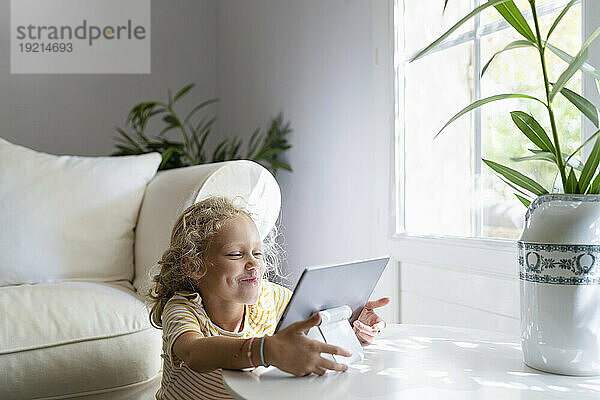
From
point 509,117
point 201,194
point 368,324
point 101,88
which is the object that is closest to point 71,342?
point 201,194

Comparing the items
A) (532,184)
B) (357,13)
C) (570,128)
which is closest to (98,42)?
(357,13)

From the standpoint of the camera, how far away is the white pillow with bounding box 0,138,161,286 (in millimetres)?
1886

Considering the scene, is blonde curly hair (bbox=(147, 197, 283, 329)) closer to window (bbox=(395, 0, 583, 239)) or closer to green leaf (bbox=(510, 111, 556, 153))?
green leaf (bbox=(510, 111, 556, 153))

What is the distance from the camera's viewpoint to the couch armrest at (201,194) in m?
1.72

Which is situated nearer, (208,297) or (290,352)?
(290,352)

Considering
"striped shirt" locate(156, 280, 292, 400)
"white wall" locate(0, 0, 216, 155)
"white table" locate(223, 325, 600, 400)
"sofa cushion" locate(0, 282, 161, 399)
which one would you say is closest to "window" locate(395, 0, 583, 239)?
"white table" locate(223, 325, 600, 400)

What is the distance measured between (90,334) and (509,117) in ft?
3.64

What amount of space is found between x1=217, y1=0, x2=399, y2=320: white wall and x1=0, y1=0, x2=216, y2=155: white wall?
37 cm

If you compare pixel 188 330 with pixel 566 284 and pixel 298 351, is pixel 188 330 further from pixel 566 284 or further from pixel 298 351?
pixel 566 284

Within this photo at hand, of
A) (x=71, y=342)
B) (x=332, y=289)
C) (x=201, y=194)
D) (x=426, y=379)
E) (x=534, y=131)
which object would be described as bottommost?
(x=71, y=342)

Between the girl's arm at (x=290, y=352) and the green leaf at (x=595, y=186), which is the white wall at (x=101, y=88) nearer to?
the girl's arm at (x=290, y=352)

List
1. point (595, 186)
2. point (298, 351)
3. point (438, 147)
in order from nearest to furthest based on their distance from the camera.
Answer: point (298, 351), point (595, 186), point (438, 147)

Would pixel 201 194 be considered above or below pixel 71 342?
above

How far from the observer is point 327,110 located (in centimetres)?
247
